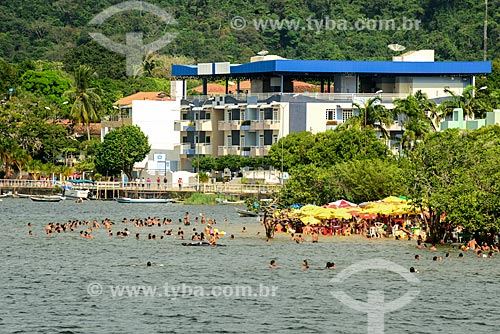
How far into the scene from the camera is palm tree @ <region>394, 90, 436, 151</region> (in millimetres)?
110188

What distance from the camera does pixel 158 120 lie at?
14838 centimetres

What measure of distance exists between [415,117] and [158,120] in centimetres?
4430

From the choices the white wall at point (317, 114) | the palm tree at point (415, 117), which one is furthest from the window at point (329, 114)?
the palm tree at point (415, 117)

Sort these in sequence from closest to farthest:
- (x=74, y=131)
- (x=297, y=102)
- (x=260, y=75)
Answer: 1. (x=297, y=102)
2. (x=260, y=75)
3. (x=74, y=131)

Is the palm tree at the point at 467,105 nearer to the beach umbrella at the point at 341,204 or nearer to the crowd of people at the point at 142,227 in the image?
the crowd of people at the point at 142,227

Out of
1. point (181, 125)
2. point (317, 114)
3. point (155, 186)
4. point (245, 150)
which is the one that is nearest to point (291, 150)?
point (317, 114)

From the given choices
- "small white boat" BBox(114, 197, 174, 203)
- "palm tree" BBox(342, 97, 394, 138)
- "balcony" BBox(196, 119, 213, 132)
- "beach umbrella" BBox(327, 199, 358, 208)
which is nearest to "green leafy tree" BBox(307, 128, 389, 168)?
"palm tree" BBox(342, 97, 394, 138)

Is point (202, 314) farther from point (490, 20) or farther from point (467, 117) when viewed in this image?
point (490, 20)

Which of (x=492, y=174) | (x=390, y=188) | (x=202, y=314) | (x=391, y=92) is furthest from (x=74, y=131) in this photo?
(x=202, y=314)

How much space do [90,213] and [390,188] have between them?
31385 mm

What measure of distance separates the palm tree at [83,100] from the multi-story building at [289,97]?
15.9 metres

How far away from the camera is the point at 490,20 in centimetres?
18825

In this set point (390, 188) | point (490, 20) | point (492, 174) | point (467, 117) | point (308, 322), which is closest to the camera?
point (308, 322)

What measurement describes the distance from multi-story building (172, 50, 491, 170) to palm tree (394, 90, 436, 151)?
177 inches
